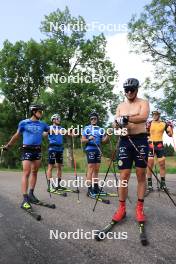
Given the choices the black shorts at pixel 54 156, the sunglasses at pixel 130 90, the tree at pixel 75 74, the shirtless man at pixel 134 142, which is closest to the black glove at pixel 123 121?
the shirtless man at pixel 134 142

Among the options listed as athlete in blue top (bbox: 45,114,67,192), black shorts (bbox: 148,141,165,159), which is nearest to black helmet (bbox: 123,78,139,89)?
athlete in blue top (bbox: 45,114,67,192)

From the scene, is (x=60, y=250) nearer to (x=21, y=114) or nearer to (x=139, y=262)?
(x=139, y=262)

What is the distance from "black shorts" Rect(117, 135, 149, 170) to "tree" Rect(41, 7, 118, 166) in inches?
1212

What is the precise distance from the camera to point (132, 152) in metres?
6.99

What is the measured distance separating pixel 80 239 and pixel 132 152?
6.30ft

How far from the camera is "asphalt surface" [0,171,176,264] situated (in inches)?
209

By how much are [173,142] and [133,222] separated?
20.1 feet

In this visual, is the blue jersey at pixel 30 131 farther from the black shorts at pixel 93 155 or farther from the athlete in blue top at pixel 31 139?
the black shorts at pixel 93 155

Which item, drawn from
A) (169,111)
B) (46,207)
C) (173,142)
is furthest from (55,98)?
(46,207)

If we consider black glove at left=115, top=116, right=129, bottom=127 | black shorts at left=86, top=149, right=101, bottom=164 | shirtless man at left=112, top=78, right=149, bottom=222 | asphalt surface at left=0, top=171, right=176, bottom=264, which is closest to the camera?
asphalt surface at left=0, top=171, right=176, bottom=264

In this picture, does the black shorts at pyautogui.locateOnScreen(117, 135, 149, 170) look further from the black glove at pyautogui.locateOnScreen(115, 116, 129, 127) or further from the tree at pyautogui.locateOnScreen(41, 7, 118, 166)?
the tree at pyautogui.locateOnScreen(41, 7, 118, 166)

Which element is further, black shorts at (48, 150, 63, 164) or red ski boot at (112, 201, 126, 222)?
black shorts at (48, 150, 63, 164)

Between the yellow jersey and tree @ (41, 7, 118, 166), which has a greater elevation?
tree @ (41, 7, 118, 166)

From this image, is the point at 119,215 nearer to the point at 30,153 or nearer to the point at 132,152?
the point at 132,152
